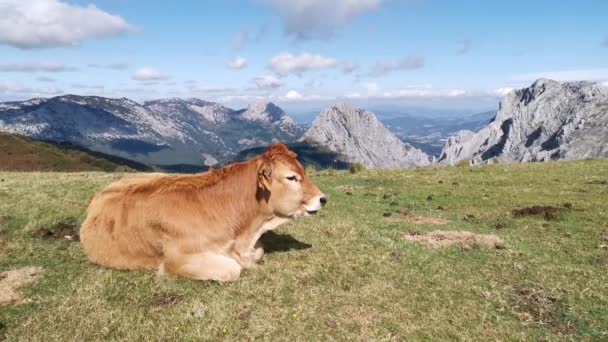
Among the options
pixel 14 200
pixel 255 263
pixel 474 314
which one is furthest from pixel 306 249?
pixel 14 200

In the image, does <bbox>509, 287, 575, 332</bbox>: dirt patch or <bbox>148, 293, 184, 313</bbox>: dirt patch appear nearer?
<bbox>509, 287, 575, 332</bbox>: dirt patch

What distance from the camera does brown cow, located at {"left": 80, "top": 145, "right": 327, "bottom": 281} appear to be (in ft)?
35.2

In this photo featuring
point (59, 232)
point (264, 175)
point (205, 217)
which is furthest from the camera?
point (59, 232)

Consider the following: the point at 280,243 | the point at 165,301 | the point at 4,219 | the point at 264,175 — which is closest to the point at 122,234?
the point at 165,301

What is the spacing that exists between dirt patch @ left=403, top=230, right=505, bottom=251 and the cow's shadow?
339cm

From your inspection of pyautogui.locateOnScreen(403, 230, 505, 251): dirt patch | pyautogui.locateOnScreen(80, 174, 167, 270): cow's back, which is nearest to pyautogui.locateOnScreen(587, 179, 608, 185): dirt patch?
pyautogui.locateOnScreen(403, 230, 505, 251): dirt patch

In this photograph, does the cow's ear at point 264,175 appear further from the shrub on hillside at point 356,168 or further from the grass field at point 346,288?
the shrub on hillside at point 356,168

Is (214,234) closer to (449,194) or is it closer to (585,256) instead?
(585,256)

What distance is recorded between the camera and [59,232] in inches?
600

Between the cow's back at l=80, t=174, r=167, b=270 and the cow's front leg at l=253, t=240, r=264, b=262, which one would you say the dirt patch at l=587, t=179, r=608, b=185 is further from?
the cow's back at l=80, t=174, r=167, b=270

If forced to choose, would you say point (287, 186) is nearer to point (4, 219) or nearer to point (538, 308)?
point (538, 308)

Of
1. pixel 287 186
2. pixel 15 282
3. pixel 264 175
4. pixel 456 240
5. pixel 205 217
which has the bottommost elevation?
pixel 456 240

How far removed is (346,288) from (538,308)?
12.7ft

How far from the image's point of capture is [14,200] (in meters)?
20.0
